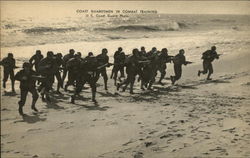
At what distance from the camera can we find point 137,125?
9.17 metres

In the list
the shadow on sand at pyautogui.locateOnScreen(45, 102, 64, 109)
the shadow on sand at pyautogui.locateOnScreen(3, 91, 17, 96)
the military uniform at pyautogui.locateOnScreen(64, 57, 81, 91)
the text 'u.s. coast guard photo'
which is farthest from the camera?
the shadow on sand at pyautogui.locateOnScreen(3, 91, 17, 96)

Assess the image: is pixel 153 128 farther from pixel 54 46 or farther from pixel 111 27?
pixel 111 27

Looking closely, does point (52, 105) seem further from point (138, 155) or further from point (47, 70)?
point (138, 155)

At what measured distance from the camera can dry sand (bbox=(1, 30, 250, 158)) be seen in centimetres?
772

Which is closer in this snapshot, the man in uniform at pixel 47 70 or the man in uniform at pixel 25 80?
the man in uniform at pixel 25 80

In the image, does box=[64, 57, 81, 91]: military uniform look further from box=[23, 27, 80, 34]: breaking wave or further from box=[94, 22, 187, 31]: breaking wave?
box=[94, 22, 187, 31]: breaking wave

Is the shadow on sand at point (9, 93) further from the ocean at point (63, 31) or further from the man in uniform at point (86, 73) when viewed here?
the ocean at point (63, 31)

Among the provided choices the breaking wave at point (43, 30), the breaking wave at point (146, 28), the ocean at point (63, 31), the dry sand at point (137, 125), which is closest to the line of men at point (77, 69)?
the dry sand at point (137, 125)

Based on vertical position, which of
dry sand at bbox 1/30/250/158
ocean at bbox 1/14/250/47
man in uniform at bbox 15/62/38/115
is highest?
ocean at bbox 1/14/250/47

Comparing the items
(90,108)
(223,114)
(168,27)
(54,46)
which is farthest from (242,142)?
(168,27)

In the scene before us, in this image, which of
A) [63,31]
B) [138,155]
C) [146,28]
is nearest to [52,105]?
[138,155]

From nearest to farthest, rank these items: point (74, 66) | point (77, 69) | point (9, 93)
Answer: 1. point (77, 69)
2. point (74, 66)
3. point (9, 93)

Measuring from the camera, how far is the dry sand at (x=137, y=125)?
7723 millimetres

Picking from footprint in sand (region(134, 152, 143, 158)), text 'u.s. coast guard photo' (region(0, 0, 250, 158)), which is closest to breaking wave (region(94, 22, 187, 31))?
text 'u.s. coast guard photo' (region(0, 0, 250, 158))
